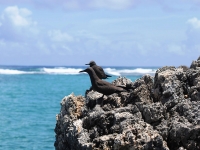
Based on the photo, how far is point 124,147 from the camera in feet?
24.6

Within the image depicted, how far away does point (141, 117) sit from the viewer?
8305 millimetres

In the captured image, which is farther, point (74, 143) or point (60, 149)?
point (60, 149)

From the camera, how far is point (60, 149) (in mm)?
9766

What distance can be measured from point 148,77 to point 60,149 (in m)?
2.61

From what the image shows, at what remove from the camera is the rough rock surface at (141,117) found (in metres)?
7.62

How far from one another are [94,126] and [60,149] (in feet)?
5.32

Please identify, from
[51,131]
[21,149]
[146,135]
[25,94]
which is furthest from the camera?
[25,94]

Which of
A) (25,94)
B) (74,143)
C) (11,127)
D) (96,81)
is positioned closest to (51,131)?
(11,127)

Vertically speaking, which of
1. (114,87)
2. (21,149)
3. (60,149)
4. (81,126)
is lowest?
(21,149)

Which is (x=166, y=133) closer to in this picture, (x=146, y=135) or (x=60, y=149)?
(x=146, y=135)

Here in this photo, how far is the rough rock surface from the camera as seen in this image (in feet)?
25.0

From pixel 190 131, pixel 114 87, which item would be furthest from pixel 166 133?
pixel 114 87

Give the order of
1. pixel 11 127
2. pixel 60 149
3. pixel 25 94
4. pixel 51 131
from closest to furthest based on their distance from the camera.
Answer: pixel 60 149 → pixel 51 131 → pixel 11 127 → pixel 25 94

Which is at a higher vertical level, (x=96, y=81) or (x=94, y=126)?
(x=96, y=81)
